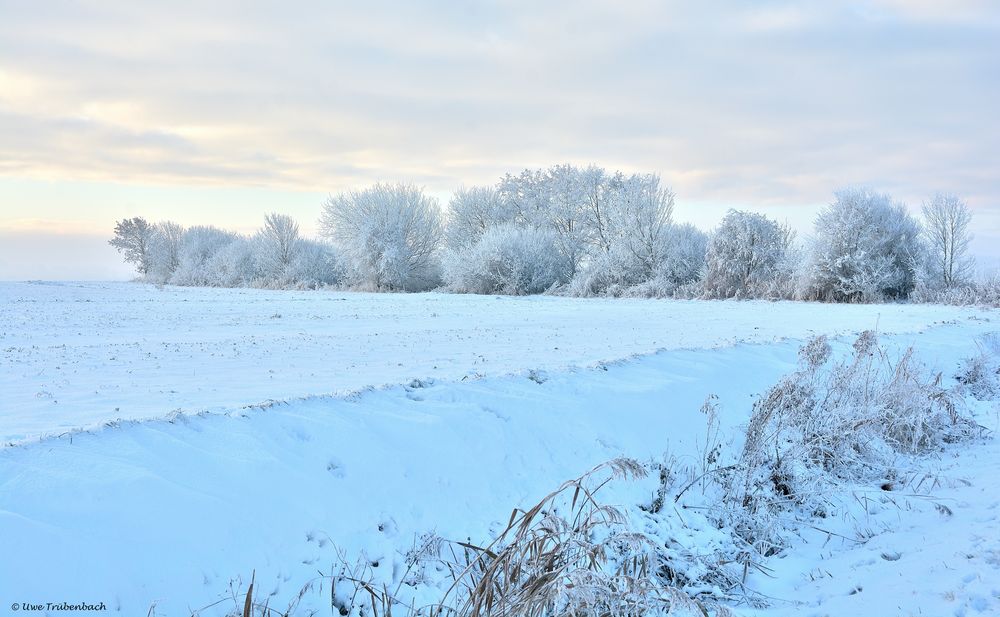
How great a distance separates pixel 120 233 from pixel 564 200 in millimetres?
50503

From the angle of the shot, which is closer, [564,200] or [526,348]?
[526,348]

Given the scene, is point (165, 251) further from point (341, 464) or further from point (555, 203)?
point (341, 464)

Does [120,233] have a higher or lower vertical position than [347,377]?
higher

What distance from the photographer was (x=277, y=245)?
49844 millimetres

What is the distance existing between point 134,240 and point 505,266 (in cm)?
5127

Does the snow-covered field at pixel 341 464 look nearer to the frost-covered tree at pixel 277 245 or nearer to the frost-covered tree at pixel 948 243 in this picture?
the frost-covered tree at pixel 948 243

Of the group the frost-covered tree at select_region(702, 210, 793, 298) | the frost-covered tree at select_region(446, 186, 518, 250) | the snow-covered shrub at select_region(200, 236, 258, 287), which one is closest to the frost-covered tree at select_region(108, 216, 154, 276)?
the snow-covered shrub at select_region(200, 236, 258, 287)

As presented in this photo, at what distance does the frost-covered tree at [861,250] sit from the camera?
1053 inches

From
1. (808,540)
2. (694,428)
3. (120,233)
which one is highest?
(120,233)

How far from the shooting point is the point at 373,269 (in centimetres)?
4038

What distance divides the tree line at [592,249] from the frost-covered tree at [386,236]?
0.08 meters

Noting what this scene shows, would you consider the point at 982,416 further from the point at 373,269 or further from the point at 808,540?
the point at 373,269

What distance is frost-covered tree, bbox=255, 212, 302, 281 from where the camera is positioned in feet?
163

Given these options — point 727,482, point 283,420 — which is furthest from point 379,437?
point 727,482
